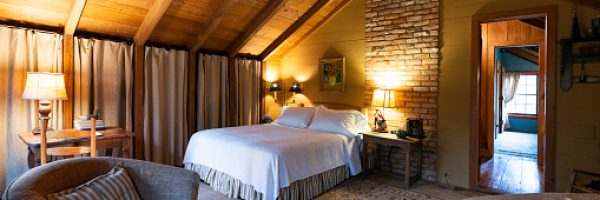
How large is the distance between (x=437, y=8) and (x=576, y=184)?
224 cm

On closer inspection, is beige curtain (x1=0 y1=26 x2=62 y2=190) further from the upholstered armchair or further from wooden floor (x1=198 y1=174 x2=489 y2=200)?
the upholstered armchair

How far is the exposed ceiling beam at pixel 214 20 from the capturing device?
3.69 meters

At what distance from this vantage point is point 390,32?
4.11 meters

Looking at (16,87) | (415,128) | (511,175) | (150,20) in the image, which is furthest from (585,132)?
(16,87)

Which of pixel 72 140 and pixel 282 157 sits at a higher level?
pixel 72 140

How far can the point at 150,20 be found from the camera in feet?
11.4

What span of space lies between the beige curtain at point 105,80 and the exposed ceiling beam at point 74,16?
190 mm

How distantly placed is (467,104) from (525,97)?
6.22 m

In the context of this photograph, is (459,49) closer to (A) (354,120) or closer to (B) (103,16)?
(A) (354,120)

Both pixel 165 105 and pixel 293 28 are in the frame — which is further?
pixel 293 28

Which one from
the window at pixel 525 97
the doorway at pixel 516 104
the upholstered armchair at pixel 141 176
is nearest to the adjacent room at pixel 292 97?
the upholstered armchair at pixel 141 176

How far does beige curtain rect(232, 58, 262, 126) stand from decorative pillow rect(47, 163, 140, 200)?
11.0ft

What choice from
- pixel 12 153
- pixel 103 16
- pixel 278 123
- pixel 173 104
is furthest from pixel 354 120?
pixel 12 153

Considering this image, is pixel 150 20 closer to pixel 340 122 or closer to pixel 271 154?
pixel 271 154
